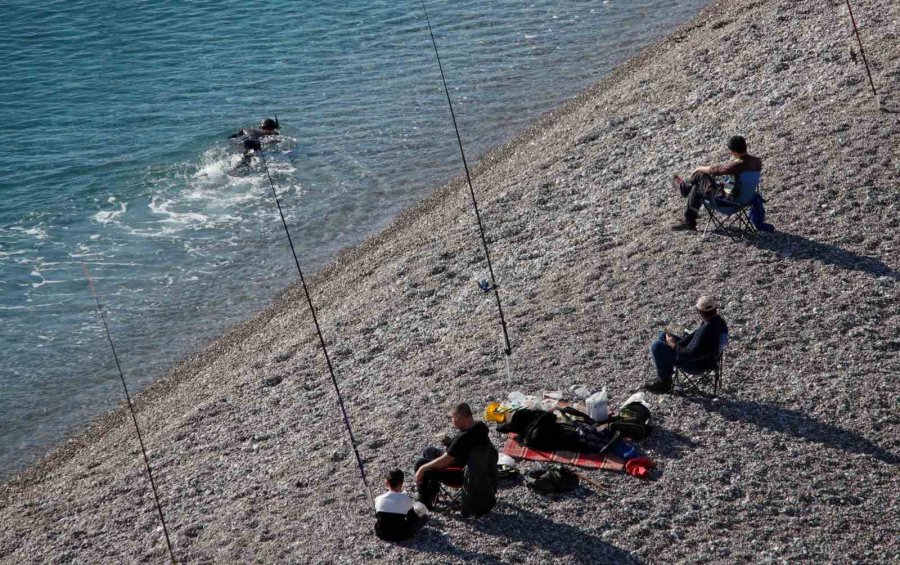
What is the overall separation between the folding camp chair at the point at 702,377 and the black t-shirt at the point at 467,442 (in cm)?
231

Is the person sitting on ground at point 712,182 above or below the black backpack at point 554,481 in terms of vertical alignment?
above

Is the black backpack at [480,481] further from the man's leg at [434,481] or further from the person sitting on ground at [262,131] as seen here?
the person sitting on ground at [262,131]

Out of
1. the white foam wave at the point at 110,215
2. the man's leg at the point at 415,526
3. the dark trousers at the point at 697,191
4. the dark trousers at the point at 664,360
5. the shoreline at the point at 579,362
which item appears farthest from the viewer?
the white foam wave at the point at 110,215

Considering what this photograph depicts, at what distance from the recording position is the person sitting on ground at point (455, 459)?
8.75m

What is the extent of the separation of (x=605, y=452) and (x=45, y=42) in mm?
26803

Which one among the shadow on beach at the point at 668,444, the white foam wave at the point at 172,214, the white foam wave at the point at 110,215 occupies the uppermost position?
the white foam wave at the point at 110,215

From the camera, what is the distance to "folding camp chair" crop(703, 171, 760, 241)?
40.5 ft

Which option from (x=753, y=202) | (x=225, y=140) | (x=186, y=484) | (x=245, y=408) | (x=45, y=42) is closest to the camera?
(x=186, y=484)

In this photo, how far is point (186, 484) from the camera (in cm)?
1177

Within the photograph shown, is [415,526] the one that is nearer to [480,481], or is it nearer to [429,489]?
[429,489]

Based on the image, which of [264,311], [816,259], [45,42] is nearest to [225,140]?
[264,311]

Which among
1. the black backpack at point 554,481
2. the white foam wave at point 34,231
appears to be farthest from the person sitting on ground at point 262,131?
the black backpack at point 554,481

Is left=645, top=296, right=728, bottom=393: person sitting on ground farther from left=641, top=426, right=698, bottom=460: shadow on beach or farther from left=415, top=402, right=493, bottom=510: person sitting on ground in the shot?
left=415, top=402, right=493, bottom=510: person sitting on ground

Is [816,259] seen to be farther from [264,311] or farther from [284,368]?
[264,311]
